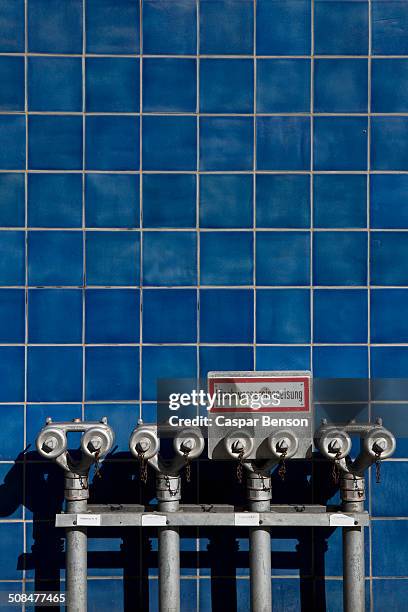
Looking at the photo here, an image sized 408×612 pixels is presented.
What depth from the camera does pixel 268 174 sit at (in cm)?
468

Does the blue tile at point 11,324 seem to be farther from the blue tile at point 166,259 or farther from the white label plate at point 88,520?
the white label plate at point 88,520

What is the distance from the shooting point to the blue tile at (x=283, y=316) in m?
4.67

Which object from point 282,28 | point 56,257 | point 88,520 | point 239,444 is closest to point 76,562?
point 88,520

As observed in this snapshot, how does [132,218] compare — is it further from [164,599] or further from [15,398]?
[164,599]

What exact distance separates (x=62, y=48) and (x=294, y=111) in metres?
1.48

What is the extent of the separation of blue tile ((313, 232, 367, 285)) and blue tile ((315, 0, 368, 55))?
3.76 ft

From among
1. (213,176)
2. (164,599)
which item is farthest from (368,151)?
(164,599)

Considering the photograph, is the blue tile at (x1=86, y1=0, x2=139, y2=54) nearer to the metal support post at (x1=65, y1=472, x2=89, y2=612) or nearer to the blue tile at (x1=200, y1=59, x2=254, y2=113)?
the blue tile at (x1=200, y1=59, x2=254, y2=113)

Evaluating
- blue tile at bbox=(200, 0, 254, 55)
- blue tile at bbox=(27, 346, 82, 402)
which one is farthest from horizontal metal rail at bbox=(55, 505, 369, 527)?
blue tile at bbox=(200, 0, 254, 55)

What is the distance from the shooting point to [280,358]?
4668mm

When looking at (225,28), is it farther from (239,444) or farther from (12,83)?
(239,444)

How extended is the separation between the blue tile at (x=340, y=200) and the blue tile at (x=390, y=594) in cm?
222

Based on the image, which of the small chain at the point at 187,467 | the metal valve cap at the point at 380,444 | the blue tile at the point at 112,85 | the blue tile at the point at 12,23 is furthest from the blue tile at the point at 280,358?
the blue tile at the point at 12,23

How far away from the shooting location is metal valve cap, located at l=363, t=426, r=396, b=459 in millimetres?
4234
